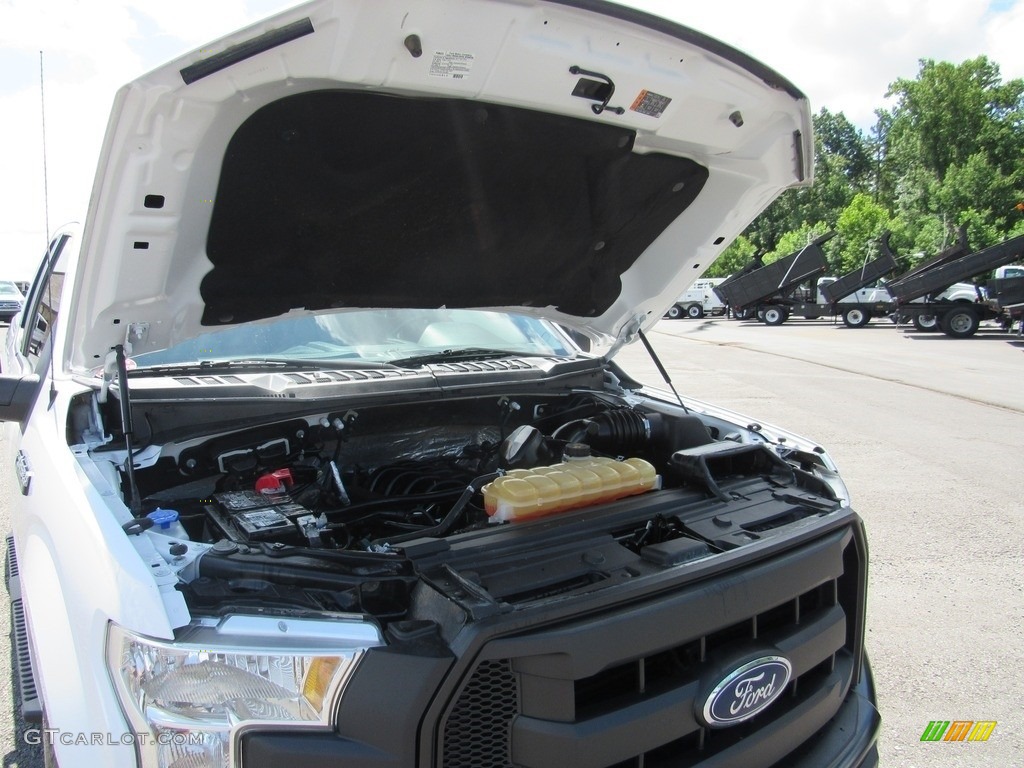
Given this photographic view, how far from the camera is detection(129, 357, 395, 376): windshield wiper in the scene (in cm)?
270

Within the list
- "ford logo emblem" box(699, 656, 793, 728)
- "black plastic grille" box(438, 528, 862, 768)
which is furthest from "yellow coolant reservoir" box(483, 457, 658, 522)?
"ford logo emblem" box(699, 656, 793, 728)

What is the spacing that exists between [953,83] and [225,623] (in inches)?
1877

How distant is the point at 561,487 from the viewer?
7.14 ft

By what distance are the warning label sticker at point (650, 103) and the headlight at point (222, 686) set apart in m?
1.76

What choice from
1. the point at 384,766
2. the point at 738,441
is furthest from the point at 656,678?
the point at 738,441

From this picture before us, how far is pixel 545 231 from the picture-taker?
117 inches

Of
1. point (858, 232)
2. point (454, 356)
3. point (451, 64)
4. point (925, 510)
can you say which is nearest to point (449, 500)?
point (454, 356)

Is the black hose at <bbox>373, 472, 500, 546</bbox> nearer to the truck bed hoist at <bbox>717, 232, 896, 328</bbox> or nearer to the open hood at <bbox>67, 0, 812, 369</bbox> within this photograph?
the open hood at <bbox>67, 0, 812, 369</bbox>

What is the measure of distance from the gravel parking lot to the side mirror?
3.97 feet

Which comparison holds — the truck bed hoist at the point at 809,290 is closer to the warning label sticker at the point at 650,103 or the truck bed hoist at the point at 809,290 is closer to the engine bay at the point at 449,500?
the engine bay at the point at 449,500

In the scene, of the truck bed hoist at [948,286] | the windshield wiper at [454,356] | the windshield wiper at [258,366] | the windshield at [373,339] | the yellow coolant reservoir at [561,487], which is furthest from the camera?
the truck bed hoist at [948,286]

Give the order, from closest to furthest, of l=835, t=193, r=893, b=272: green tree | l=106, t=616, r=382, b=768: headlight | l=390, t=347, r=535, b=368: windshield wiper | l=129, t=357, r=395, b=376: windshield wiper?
l=106, t=616, r=382, b=768: headlight
l=129, t=357, r=395, b=376: windshield wiper
l=390, t=347, r=535, b=368: windshield wiper
l=835, t=193, r=893, b=272: green tree

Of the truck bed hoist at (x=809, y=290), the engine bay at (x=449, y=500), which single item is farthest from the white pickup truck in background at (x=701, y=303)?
the engine bay at (x=449, y=500)

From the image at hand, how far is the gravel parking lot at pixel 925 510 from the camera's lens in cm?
290
